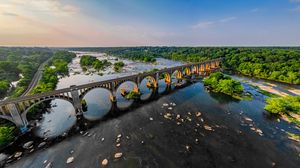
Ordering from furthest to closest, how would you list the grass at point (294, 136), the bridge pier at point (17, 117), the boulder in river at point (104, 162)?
the grass at point (294, 136), the bridge pier at point (17, 117), the boulder in river at point (104, 162)

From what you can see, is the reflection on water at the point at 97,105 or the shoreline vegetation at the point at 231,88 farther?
the shoreline vegetation at the point at 231,88

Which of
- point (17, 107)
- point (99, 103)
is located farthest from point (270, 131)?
point (17, 107)

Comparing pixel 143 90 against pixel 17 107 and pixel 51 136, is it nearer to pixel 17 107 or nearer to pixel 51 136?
pixel 51 136

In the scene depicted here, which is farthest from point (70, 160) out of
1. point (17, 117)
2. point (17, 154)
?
point (17, 117)

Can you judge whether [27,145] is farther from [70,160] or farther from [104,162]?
[104,162]

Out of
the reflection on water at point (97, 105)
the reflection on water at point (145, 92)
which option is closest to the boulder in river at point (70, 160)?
the reflection on water at point (97, 105)

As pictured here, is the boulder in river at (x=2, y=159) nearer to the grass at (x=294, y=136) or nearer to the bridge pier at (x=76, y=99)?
the bridge pier at (x=76, y=99)
